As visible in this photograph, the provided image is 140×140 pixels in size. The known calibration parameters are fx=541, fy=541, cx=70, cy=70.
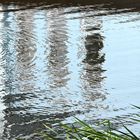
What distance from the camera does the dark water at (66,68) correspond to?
297 inches

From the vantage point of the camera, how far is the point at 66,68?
1052 centimetres

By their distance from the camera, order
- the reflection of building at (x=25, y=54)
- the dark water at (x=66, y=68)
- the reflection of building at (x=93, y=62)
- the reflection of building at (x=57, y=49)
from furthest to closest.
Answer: the reflection of building at (x=57, y=49) < the reflection of building at (x=25, y=54) < the reflection of building at (x=93, y=62) < the dark water at (x=66, y=68)

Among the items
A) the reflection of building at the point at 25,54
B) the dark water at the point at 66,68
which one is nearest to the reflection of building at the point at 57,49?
the dark water at the point at 66,68

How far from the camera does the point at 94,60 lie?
11188 millimetres

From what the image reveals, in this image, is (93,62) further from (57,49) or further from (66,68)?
(57,49)

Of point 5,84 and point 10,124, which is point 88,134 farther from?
point 5,84

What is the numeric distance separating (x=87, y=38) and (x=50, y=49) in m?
1.61

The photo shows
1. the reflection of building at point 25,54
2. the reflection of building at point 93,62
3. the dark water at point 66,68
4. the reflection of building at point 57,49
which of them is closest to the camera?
the dark water at point 66,68

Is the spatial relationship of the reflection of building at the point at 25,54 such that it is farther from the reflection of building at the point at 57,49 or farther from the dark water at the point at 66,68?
the reflection of building at the point at 57,49

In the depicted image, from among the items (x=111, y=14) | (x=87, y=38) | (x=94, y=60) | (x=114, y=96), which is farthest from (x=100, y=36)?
(x=114, y=96)

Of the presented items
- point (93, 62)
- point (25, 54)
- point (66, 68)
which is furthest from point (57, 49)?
point (66, 68)

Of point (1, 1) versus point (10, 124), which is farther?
point (1, 1)

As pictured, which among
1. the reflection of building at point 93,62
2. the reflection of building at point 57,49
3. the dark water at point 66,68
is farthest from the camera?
the reflection of building at point 57,49

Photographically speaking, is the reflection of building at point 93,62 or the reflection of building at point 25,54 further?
the reflection of building at point 25,54
